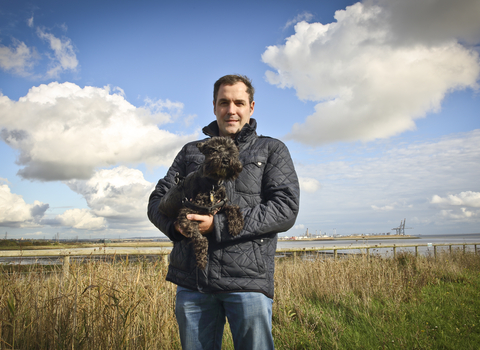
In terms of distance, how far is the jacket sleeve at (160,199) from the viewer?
2352 mm

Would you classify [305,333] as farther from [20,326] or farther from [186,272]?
[20,326]

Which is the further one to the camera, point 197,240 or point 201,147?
point 201,147

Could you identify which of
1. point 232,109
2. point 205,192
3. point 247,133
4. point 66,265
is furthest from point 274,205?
point 66,265

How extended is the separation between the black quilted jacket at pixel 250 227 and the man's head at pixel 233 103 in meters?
0.17

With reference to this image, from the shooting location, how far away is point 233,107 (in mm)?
2562

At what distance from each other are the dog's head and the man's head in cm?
20

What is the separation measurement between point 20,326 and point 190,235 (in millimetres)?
2976

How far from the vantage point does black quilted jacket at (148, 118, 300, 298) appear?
2.08 metres

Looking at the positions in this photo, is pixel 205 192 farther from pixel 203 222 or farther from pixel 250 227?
pixel 250 227

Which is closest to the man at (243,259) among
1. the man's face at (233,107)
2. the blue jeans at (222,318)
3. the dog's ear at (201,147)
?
the blue jeans at (222,318)

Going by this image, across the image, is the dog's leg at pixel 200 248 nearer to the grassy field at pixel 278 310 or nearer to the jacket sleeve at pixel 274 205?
the jacket sleeve at pixel 274 205

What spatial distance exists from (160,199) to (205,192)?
594mm

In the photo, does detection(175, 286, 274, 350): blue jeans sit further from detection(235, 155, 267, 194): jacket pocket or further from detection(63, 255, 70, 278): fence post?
detection(63, 255, 70, 278): fence post

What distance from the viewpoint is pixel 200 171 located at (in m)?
2.45
